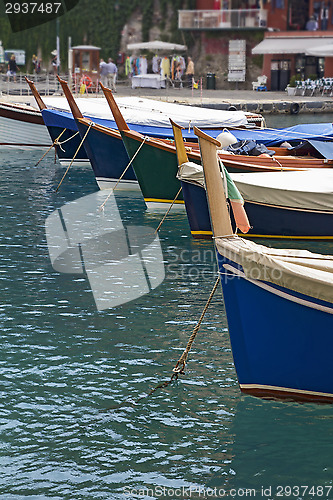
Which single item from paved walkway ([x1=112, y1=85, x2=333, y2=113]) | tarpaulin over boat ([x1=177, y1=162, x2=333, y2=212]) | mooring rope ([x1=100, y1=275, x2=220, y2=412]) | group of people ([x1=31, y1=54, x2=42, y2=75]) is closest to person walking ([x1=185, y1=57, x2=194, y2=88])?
paved walkway ([x1=112, y1=85, x2=333, y2=113])

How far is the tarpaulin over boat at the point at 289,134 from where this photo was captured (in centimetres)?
1925

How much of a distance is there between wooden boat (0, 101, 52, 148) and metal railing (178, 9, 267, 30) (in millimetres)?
26937

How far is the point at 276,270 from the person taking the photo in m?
6.68

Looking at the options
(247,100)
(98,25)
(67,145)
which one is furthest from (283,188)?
(98,25)

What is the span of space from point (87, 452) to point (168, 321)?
3.44m

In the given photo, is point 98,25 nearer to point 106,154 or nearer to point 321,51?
point 321,51

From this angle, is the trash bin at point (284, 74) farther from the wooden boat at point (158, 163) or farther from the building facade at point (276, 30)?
the wooden boat at point (158, 163)

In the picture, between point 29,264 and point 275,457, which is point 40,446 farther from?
point 29,264

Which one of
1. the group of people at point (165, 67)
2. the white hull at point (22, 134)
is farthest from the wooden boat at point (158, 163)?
the group of people at point (165, 67)

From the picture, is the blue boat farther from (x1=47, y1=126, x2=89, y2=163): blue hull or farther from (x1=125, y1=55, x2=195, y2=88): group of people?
(x1=125, y1=55, x2=195, y2=88): group of people

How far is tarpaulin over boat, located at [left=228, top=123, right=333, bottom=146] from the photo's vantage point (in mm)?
19250

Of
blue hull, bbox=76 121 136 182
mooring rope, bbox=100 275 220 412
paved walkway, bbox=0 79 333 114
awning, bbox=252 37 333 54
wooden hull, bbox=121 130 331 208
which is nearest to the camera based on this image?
mooring rope, bbox=100 275 220 412

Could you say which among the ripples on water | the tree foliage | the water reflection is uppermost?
the tree foliage

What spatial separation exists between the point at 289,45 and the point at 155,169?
35479mm
